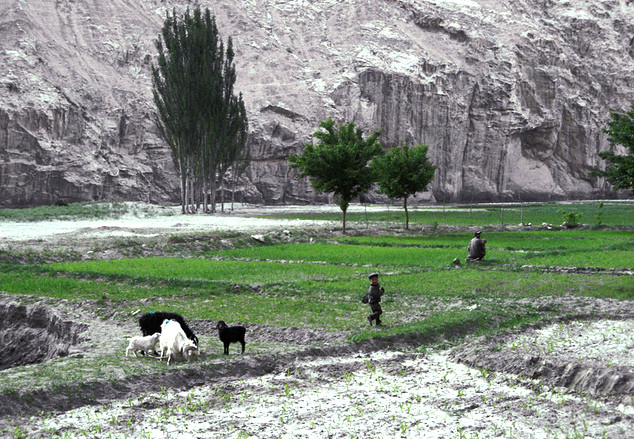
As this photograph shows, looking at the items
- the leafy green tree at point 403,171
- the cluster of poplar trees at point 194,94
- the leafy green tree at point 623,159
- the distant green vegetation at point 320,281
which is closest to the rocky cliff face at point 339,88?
the cluster of poplar trees at point 194,94

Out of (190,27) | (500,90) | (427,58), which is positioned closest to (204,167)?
(190,27)

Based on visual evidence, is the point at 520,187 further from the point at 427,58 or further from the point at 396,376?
the point at 396,376

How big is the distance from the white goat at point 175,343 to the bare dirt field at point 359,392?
0.25 meters

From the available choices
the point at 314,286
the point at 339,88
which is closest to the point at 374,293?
the point at 314,286

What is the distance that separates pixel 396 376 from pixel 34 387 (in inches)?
205

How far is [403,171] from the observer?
42219 millimetres

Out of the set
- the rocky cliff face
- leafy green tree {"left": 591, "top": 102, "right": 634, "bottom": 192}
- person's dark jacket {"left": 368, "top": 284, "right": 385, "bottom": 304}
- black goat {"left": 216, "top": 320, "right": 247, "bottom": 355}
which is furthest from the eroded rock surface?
the rocky cliff face

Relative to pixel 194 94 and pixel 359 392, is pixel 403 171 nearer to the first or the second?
pixel 194 94

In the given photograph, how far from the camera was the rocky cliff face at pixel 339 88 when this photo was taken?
8200cm

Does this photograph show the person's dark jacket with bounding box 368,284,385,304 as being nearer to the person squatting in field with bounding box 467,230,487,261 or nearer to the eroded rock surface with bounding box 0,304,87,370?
the eroded rock surface with bounding box 0,304,87,370

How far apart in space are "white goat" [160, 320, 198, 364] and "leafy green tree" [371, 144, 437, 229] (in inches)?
1279

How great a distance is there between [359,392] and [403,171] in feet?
112

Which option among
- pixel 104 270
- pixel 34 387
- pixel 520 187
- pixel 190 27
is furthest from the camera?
pixel 520 187

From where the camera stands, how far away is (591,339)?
38.1ft
